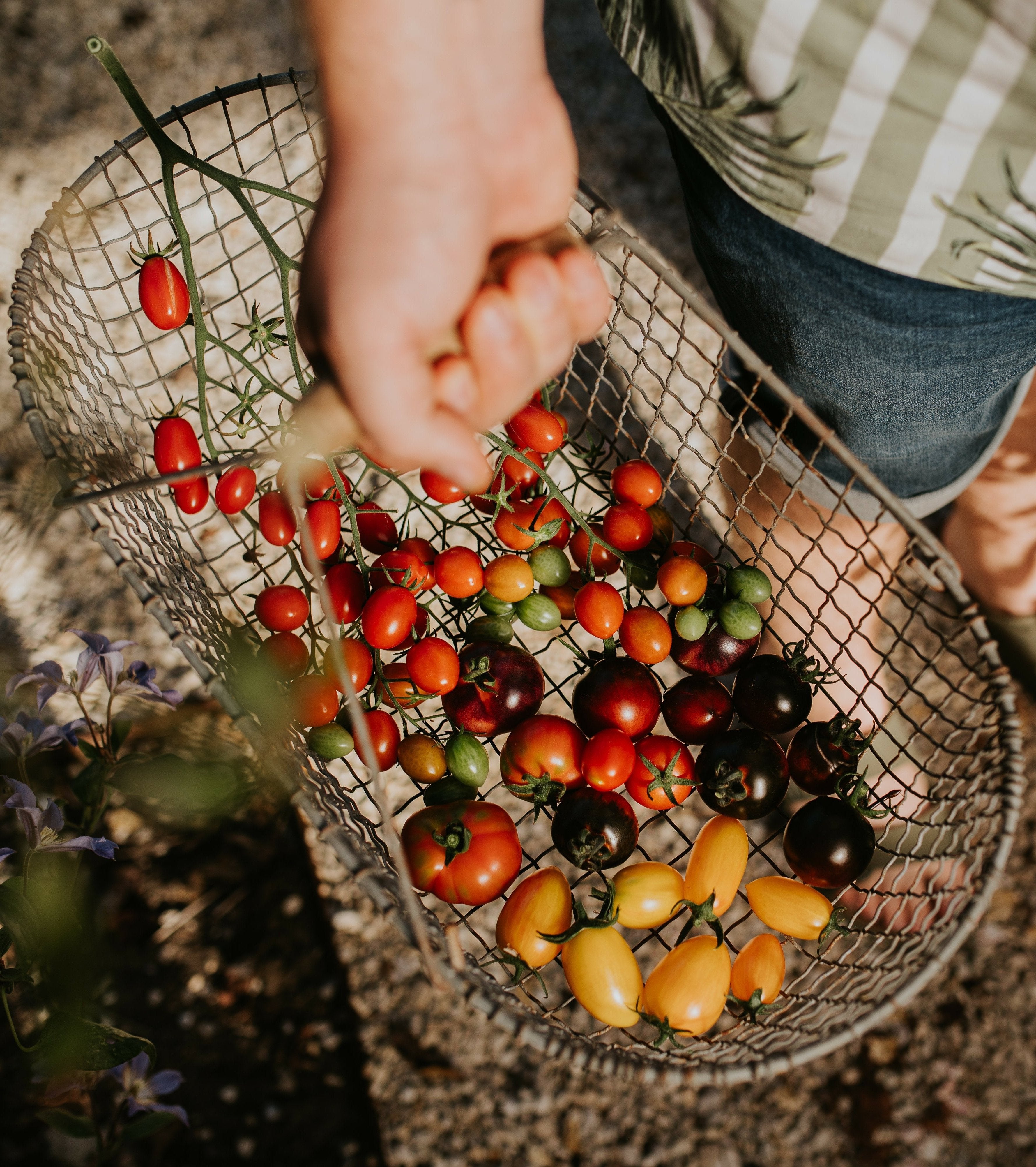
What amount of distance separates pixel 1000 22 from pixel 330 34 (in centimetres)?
44

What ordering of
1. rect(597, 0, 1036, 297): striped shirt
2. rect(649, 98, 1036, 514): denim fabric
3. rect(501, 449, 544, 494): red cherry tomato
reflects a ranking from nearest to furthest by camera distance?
1. rect(597, 0, 1036, 297): striped shirt
2. rect(649, 98, 1036, 514): denim fabric
3. rect(501, 449, 544, 494): red cherry tomato

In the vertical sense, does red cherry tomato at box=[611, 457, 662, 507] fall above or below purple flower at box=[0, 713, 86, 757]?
below

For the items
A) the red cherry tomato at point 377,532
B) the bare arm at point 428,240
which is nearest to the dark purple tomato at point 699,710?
the red cherry tomato at point 377,532

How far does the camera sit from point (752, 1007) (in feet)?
2.65

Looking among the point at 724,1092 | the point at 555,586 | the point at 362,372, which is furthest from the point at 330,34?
the point at 724,1092

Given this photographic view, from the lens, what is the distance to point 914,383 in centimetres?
80

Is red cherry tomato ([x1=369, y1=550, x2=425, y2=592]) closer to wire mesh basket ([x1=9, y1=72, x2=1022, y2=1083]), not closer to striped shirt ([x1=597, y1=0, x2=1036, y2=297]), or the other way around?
wire mesh basket ([x1=9, y1=72, x2=1022, y2=1083])

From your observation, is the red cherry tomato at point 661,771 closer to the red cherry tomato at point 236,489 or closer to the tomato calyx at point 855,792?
the tomato calyx at point 855,792

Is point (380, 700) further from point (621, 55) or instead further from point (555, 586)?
point (621, 55)

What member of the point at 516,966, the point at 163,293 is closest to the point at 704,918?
the point at 516,966

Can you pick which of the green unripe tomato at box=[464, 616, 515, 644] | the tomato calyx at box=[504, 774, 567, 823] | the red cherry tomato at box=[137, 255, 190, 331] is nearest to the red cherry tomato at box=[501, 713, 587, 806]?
the tomato calyx at box=[504, 774, 567, 823]

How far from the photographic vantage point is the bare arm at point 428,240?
0.46m

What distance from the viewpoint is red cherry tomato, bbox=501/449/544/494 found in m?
1.05

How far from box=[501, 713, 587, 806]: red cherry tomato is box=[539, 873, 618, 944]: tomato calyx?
12 centimetres
